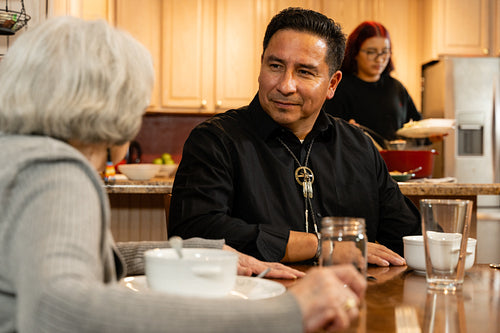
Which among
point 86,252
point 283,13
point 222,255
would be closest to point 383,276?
point 222,255

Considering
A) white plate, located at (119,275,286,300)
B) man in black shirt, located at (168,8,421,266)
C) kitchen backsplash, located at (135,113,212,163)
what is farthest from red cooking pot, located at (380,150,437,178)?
kitchen backsplash, located at (135,113,212,163)

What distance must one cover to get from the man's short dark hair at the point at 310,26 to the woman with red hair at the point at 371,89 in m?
1.75

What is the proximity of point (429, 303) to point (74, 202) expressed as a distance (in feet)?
1.98

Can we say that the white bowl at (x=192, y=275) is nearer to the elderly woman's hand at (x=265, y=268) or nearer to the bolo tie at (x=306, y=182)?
the elderly woman's hand at (x=265, y=268)

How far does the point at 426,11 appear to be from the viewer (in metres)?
4.91

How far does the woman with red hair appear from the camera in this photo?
11.6 ft

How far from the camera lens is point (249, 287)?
962 mm

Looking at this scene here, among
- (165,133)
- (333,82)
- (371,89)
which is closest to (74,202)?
Answer: (333,82)

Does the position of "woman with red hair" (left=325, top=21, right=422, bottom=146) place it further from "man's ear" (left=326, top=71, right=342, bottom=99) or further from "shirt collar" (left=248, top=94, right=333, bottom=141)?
"shirt collar" (left=248, top=94, right=333, bottom=141)

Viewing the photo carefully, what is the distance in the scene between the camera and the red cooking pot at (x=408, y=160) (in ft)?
9.48

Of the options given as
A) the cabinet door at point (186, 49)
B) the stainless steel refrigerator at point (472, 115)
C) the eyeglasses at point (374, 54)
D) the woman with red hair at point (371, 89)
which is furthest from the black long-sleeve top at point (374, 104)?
the cabinet door at point (186, 49)

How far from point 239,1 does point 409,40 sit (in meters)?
1.46

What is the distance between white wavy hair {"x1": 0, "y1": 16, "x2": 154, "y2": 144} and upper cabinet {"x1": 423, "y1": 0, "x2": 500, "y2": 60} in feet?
14.3

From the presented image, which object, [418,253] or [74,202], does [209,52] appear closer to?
[418,253]
